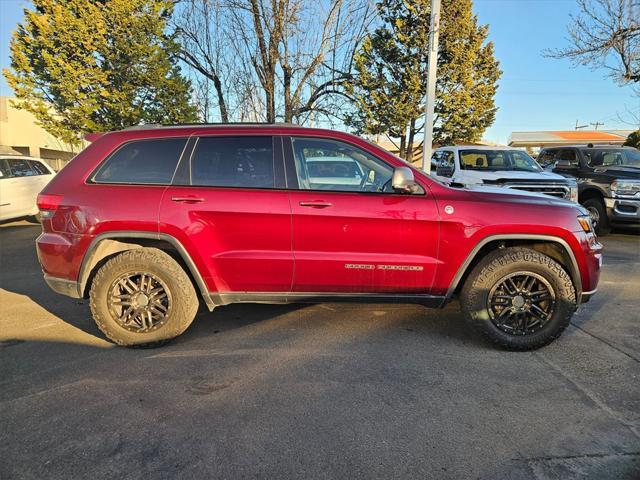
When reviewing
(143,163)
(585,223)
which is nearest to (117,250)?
(143,163)

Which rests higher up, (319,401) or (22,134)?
(22,134)

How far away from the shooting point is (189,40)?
1442cm

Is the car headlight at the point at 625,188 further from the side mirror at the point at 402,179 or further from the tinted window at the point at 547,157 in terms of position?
the side mirror at the point at 402,179

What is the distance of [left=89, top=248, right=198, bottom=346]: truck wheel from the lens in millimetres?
3660

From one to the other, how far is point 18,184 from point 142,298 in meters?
8.55

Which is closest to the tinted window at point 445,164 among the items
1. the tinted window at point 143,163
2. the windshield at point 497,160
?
the windshield at point 497,160

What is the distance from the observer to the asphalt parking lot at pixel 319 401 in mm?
2322

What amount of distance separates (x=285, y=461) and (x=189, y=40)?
15058 millimetres

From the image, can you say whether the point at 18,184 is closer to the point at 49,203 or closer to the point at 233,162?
the point at 49,203

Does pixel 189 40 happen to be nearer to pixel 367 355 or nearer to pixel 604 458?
pixel 367 355

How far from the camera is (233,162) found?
372 centimetres

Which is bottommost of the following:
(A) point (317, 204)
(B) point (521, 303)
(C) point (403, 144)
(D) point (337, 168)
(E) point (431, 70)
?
(B) point (521, 303)

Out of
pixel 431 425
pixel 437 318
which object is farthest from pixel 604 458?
pixel 437 318

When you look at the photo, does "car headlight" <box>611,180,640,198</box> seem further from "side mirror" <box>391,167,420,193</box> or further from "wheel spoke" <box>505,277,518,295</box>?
"side mirror" <box>391,167,420,193</box>
